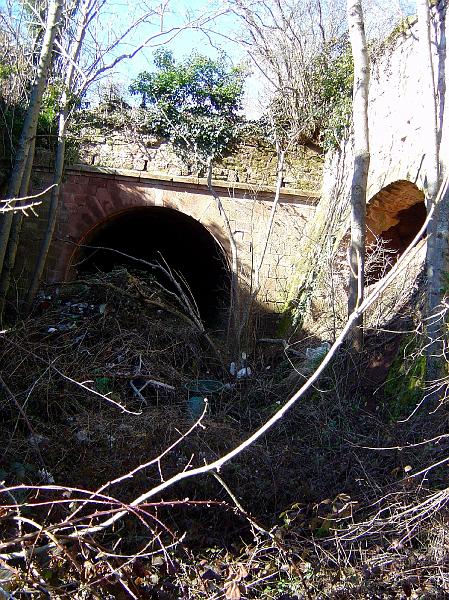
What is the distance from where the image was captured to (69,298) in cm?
861

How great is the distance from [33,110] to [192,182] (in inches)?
137

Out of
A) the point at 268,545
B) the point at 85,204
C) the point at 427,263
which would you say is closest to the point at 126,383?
the point at 268,545

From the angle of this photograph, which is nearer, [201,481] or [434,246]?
[201,481]

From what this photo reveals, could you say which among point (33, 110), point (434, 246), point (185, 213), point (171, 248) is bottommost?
point (171, 248)

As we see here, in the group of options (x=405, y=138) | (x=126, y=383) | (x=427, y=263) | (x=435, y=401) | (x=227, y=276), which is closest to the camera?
(x=435, y=401)

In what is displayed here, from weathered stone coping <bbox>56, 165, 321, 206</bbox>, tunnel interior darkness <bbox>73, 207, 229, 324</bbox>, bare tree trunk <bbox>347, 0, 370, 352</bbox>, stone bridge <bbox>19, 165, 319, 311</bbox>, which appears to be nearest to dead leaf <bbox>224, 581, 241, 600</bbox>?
bare tree trunk <bbox>347, 0, 370, 352</bbox>

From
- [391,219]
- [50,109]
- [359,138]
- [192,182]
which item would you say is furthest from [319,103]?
[50,109]

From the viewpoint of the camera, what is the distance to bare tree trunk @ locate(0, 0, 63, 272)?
275 inches

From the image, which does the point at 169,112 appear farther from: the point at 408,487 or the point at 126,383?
the point at 408,487

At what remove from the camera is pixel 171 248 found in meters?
12.6

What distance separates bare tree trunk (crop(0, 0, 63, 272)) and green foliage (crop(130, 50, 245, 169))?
332cm

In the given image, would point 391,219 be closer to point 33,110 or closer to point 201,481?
point 33,110

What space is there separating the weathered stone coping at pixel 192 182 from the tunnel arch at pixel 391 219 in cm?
175

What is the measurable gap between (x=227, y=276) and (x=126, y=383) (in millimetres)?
4256
